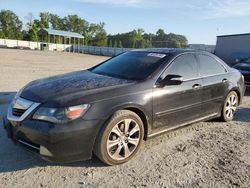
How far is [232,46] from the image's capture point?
29.2 meters

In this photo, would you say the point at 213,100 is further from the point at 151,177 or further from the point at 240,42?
the point at 240,42

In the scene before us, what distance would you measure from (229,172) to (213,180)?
0.37 metres

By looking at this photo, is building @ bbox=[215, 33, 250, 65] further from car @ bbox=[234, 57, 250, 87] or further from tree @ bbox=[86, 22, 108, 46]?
tree @ bbox=[86, 22, 108, 46]

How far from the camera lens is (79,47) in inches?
2596

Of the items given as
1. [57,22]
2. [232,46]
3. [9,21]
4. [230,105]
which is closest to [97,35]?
[57,22]

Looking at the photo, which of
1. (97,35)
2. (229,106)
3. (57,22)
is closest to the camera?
(229,106)

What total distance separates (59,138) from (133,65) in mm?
2055

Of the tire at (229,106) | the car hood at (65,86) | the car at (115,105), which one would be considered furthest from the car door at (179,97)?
the tire at (229,106)

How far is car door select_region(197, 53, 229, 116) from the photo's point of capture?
5.47 m

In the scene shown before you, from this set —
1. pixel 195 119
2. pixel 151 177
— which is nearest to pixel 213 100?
pixel 195 119

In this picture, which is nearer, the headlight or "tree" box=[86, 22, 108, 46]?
the headlight

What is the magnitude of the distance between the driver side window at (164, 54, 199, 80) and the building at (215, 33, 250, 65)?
23.0 meters

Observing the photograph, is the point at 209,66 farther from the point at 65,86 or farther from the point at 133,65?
the point at 65,86

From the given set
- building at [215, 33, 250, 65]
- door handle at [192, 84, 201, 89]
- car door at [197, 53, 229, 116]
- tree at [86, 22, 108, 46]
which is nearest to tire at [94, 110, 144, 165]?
door handle at [192, 84, 201, 89]
